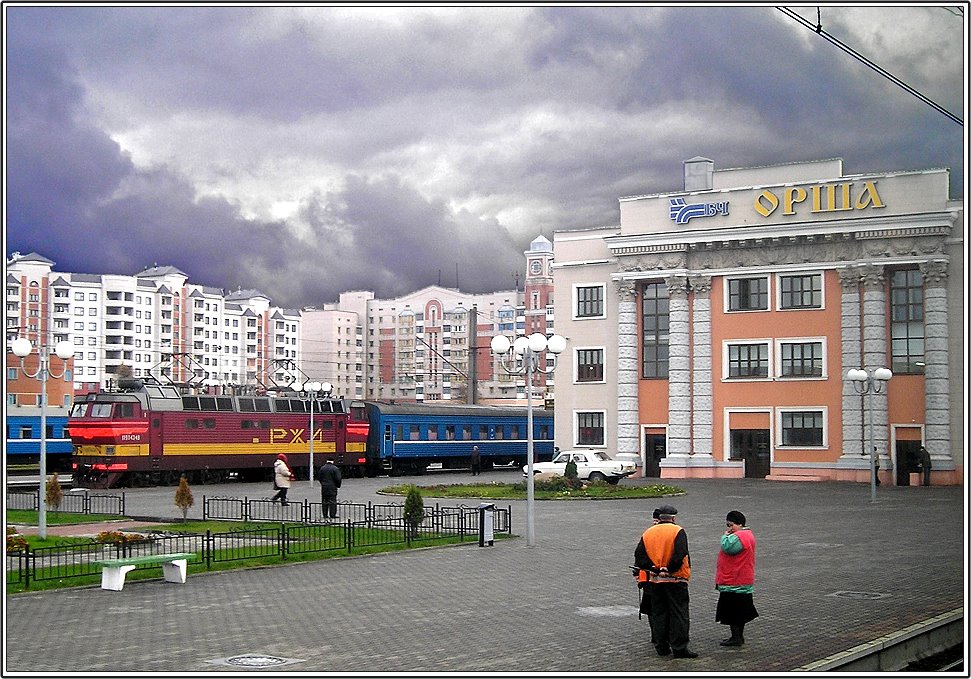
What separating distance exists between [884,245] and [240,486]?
25.9 metres

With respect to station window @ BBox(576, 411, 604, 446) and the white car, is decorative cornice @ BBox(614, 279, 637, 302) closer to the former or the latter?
station window @ BBox(576, 411, 604, 446)

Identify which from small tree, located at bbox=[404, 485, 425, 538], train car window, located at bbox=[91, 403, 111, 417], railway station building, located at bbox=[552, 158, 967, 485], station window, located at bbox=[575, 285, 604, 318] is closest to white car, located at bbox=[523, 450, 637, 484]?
railway station building, located at bbox=[552, 158, 967, 485]

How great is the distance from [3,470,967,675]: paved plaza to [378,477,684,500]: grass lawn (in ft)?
39.5

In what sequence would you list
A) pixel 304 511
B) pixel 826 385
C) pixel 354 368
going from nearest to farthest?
1. pixel 304 511
2. pixel 826 385
3. pixel 354 368

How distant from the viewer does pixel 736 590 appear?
1197 centimetres

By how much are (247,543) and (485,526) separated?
13.8 ft

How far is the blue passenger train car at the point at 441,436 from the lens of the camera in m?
53.2

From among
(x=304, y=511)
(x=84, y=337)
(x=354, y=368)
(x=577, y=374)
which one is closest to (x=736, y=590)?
(x=304, y=511)

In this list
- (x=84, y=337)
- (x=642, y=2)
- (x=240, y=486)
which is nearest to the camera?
(x=642, y=2)

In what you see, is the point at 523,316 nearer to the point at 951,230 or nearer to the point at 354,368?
the point at 354,368

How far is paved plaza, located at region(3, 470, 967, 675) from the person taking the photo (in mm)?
11508

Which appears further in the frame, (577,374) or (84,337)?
(84,337)

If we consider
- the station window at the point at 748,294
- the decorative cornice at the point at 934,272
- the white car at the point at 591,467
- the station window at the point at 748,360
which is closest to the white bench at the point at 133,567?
the white car at the point at 591,467

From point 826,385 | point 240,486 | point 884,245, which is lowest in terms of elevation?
point 240,486
